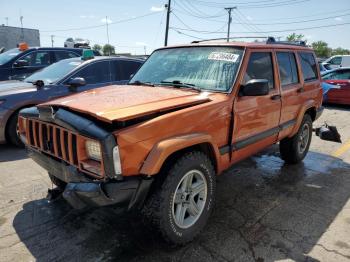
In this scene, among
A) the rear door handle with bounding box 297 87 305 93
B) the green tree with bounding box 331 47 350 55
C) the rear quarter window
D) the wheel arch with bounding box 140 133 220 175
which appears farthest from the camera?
the green tree with bounding box 331 47 350 55

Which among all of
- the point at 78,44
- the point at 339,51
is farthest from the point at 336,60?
the point at 339,51

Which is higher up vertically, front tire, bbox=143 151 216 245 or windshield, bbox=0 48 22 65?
windshield, bbox=0 48 22 65

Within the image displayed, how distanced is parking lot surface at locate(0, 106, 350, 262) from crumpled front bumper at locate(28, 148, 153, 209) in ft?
1.80

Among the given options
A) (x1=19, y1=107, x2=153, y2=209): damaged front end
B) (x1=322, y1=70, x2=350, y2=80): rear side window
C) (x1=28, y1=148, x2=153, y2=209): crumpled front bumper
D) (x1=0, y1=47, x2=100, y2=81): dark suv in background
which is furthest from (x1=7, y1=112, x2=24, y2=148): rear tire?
(x1=322, y1=70, x2=350, y2=80): rear side window

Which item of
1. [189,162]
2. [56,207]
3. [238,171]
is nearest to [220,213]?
[189,162]

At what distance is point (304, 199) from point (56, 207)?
299 centimetres

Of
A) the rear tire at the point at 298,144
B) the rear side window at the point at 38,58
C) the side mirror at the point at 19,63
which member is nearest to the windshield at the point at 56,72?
the side mirror at the point at 19,63

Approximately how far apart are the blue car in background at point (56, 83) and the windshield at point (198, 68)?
1.81 m

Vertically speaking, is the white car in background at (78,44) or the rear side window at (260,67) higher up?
the white car in background at (78,44)

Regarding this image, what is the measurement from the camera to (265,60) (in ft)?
13.3

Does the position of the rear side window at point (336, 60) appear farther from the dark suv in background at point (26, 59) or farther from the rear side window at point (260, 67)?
the rear side window at point (260, 67)

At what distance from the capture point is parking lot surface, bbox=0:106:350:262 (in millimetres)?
2846

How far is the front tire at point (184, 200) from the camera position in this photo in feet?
8.79

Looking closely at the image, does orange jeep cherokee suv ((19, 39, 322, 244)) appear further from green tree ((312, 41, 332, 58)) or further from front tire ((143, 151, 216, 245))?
green tree ((312, 41, 332, 58))
